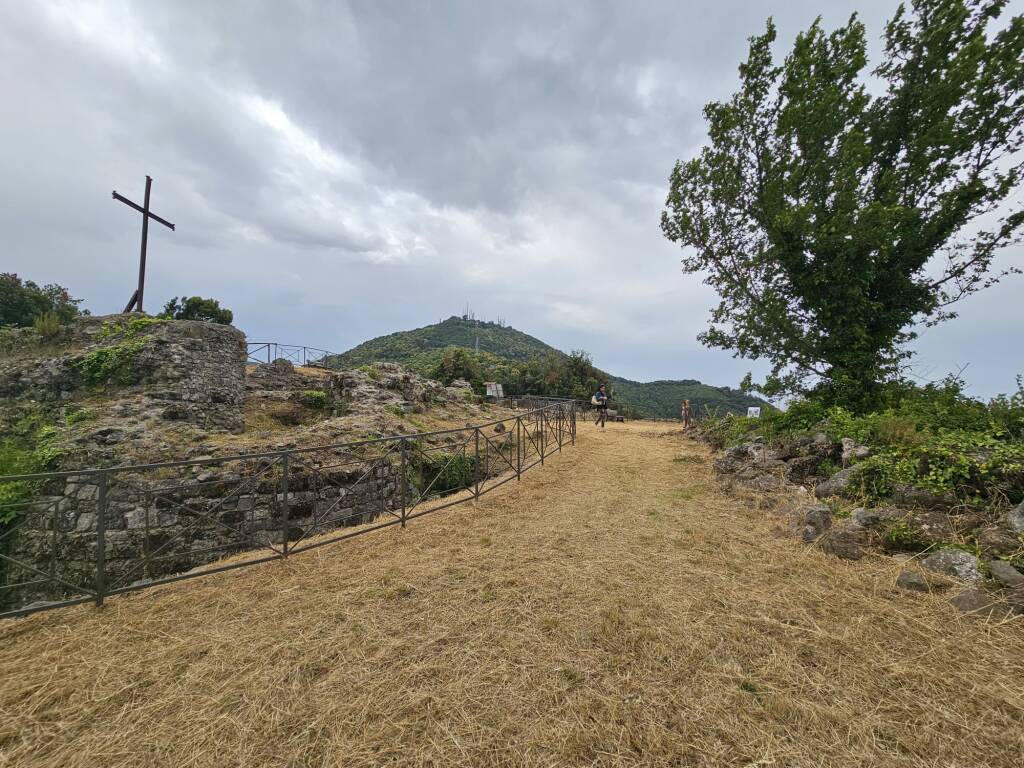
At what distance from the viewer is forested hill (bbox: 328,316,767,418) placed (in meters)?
30.5

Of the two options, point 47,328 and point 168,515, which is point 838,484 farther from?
point 47,328

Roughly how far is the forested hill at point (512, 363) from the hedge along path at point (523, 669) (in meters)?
8.89

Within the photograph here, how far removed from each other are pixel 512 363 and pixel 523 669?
112 feet

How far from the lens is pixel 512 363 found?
36344 mm

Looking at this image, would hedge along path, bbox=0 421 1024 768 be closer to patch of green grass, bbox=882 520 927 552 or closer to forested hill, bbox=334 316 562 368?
patch of green grass, bbox=882 520 927 552

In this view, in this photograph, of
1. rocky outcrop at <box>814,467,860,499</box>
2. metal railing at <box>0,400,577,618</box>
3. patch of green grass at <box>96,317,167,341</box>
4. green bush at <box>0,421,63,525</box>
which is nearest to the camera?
rocky outcrop at <box>814,467,860,499</box>

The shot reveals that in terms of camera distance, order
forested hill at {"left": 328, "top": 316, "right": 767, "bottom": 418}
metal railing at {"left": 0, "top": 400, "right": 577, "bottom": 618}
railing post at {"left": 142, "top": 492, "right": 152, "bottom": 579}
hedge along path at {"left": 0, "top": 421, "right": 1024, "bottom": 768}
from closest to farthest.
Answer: hedge along path at {"left": 0, "top": 421, "right": 1024, "bottom": 768}
railing post at {"left": 142, "top": 492, "right": 152, "bottom": 579}
metal railing at {"left": 0, "top": 400, "right": 577, "bottom": 618}
forested hill at {"left": 328, "top": 316, "right": 767, "bottom": 418}

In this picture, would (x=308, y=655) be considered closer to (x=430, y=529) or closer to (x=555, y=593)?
(x=555, y=593)

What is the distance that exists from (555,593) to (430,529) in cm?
237

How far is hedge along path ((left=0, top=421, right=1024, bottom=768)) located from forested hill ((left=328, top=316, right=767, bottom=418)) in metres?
8.89

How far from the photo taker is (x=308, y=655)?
103 inches

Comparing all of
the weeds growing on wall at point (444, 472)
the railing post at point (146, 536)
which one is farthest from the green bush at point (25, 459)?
the weeds growing on wall at point (444, 472)

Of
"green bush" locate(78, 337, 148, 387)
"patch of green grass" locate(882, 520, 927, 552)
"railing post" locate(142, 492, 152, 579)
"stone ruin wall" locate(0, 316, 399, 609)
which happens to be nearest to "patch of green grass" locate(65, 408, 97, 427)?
"stone ruin wall" locate(0, 316, 399, 609)

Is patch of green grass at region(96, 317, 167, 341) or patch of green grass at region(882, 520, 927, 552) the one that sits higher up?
patch of green grass at region(96, 317, 167, 341)
